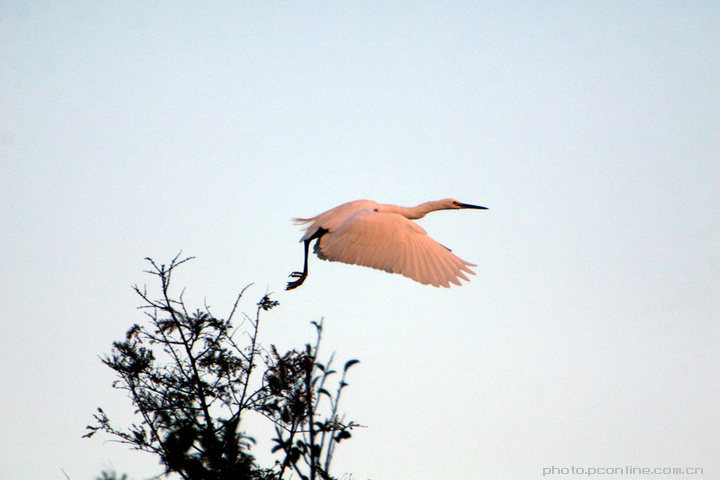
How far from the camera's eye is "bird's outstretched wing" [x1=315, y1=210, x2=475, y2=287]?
6.55 m

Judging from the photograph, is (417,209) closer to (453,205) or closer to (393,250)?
(453,205)

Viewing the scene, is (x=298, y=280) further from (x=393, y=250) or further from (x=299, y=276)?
(x=393, y=250)

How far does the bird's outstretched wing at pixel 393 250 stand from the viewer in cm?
655

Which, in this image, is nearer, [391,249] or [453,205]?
[391,249]

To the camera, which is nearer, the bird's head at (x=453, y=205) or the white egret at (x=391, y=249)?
the white egret at (x=391, y=249)

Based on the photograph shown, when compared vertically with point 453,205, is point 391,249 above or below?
below

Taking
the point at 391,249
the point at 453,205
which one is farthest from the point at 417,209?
the point at 391,249

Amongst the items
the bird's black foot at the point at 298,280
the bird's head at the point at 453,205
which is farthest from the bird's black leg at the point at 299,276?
the bird's head at the point at 453,205

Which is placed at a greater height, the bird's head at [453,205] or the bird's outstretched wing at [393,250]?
the bird's head at [453,205]

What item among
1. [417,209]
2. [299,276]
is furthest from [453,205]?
[299,276]

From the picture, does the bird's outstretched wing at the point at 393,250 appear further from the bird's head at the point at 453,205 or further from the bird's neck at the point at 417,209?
the bird's head at the point at 453,205

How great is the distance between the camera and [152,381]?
505cm

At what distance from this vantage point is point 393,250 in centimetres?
682

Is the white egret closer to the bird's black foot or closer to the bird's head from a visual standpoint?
the bird's black foot
